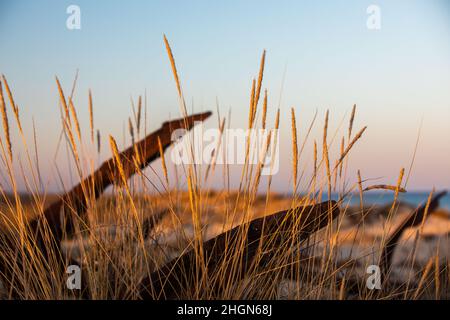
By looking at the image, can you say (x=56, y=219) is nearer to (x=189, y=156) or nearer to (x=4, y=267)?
(x=4, y=267)

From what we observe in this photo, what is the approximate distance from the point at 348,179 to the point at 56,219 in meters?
0.85

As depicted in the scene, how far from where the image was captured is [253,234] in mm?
1056

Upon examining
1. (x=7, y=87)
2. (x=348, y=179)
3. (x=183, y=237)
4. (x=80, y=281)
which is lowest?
(x=80, y=281)

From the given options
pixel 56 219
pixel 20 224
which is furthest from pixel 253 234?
pixel 56 219
